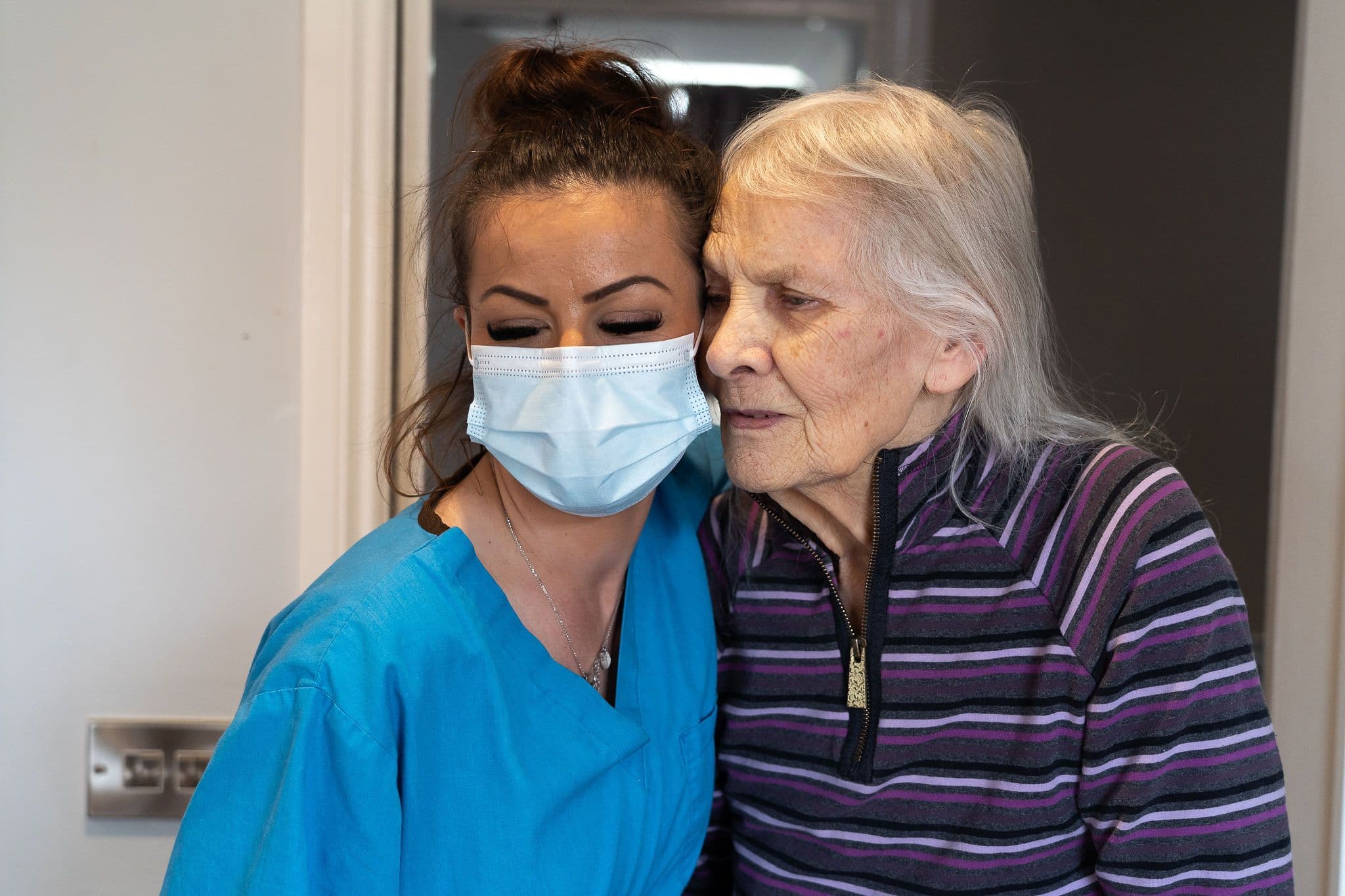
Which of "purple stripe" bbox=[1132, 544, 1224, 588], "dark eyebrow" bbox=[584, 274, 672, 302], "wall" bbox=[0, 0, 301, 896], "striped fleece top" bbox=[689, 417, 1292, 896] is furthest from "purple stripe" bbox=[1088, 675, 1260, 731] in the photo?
"wall" bbox=[0, 0, 301, 896]

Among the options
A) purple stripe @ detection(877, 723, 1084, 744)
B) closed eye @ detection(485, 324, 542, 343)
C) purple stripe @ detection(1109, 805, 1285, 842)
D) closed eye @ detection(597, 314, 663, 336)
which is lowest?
purple stripe @ detection(1109, 805, 1285, 842)

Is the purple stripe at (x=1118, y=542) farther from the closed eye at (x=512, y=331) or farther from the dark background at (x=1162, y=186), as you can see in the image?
the dark background at (x=1162, y=186)

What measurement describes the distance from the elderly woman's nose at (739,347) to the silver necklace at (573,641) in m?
0.27

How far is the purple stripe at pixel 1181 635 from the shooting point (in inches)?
37.7

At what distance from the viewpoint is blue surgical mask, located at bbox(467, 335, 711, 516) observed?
986mm

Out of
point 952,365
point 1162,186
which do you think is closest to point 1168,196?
point 1162,186

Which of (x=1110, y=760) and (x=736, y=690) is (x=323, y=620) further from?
(x=1110, y=760)

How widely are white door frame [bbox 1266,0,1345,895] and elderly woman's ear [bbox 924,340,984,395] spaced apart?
0.58 metres

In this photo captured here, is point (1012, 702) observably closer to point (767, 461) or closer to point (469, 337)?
point (767, 461)

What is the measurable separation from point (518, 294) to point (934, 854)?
682mm

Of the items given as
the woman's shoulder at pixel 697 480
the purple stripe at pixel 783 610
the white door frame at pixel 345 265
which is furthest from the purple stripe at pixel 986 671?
the white door frame at pixel 345 265

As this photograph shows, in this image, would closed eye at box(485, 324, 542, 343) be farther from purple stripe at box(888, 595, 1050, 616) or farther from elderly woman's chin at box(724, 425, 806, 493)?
purple stripe at box(888, 595, 1050, 616)

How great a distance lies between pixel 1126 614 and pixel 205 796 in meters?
0.81

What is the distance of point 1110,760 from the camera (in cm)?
99
